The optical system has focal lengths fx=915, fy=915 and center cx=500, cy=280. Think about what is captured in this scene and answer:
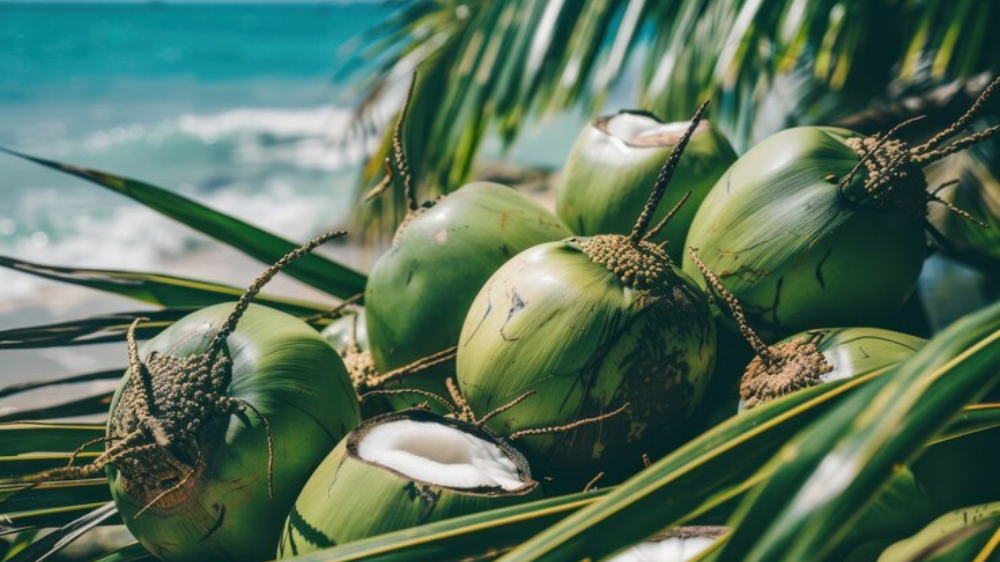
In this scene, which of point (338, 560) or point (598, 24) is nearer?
point (338, 560)

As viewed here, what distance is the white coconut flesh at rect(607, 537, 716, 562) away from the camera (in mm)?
850

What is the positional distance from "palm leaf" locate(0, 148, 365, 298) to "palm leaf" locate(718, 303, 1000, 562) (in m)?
1.11

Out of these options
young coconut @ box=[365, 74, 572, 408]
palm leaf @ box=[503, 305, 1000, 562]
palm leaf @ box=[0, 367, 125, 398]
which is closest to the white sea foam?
palm leaf @ box=[0, 367, 125, 398]

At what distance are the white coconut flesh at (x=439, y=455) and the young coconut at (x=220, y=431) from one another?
0.09 m

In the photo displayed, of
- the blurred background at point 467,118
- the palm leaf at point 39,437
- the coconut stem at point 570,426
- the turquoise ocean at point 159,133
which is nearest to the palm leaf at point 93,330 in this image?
the blurred background at point 467,118

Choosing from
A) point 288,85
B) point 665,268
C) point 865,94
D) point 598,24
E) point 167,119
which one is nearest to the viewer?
point 665,268

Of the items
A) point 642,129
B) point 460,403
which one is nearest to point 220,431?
point 460,403

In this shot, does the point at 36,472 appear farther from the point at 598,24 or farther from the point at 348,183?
the point at 348,183

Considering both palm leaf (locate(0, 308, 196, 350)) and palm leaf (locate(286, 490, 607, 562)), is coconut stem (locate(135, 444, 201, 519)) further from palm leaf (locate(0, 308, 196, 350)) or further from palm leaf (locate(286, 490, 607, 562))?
palm leaf (locate(0, 308, 196, 350))

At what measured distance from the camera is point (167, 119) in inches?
712

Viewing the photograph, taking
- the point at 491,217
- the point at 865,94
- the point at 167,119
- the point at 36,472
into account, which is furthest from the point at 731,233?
the point at 167,119

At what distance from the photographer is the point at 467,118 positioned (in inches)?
87.9

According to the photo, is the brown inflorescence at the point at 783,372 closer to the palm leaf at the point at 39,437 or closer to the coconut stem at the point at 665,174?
the coconut stem at the point at 665,174

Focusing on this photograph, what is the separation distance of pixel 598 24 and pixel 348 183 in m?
10.8
